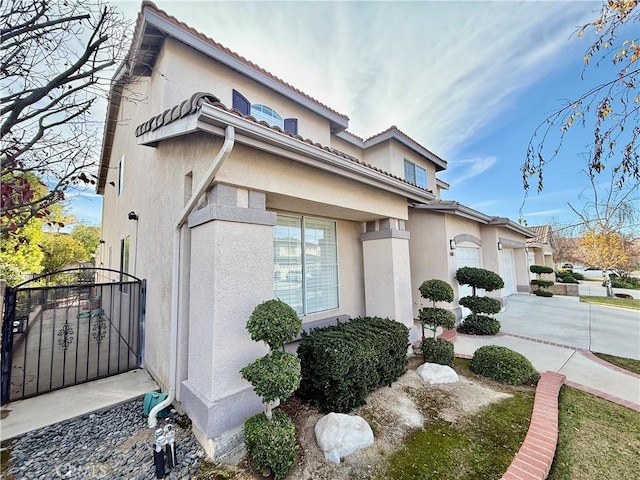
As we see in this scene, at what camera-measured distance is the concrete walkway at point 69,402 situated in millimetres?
4989

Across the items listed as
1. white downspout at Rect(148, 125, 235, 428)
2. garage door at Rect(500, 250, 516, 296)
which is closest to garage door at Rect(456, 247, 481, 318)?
garage door at Rect(500, 250, 516, 296)

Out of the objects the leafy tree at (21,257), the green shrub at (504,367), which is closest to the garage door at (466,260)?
the green shrub at (504,367)

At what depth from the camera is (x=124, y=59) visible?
5758 millimetres

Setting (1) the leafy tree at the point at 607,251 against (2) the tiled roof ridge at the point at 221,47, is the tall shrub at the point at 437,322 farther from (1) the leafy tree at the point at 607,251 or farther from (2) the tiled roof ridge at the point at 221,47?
(1) the leafy tree at the point at 607,251

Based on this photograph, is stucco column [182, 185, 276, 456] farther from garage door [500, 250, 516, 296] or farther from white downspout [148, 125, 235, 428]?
garage door [500, 250, 516, 296]

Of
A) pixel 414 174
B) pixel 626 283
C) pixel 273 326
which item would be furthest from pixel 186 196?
pixel 626 283

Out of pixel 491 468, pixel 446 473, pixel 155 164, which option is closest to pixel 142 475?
pixel 446 473

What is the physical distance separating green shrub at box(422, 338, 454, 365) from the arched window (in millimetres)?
8944

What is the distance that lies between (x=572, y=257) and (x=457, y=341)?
122ft

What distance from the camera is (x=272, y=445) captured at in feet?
12.5

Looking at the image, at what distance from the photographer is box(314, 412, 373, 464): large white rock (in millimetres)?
4297

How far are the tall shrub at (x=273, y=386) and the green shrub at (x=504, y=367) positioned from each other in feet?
19.0

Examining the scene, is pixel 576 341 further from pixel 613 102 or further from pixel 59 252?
pixel 59 252

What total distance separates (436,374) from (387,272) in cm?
318
